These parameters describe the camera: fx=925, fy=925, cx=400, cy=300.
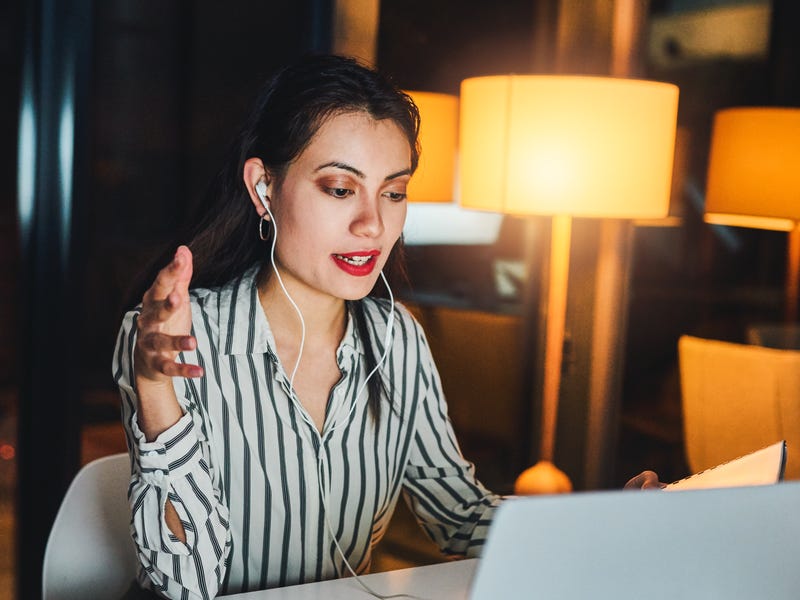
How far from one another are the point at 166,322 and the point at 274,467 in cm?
44

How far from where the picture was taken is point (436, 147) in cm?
268

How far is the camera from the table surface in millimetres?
1162

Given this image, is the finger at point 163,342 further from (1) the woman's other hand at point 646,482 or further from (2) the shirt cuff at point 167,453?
(1) the woman's other hand at point 646,482

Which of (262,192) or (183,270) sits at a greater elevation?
(262,192)

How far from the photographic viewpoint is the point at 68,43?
242cm

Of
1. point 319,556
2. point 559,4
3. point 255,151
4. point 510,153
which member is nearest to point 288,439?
point 319,556

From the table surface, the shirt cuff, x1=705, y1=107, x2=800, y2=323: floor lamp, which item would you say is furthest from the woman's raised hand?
x1=705, y1=107, x2=800, y2=323: floor lamp

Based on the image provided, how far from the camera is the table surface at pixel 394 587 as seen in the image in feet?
3.81

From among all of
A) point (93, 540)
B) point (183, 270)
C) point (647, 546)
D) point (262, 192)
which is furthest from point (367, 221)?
point (647, 546)

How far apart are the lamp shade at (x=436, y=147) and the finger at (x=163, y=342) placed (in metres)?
1.55

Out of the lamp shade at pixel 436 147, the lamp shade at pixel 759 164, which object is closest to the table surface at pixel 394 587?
the lamp shade at pixel 436 147

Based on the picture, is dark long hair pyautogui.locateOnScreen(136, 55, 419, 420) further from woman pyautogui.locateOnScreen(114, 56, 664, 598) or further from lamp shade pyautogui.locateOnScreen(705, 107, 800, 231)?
lamp shade pyautogui.locateOnScreen(705, 107, 800, 231)

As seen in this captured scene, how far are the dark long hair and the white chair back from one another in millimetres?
315

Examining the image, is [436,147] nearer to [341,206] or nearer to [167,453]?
[341,206]
